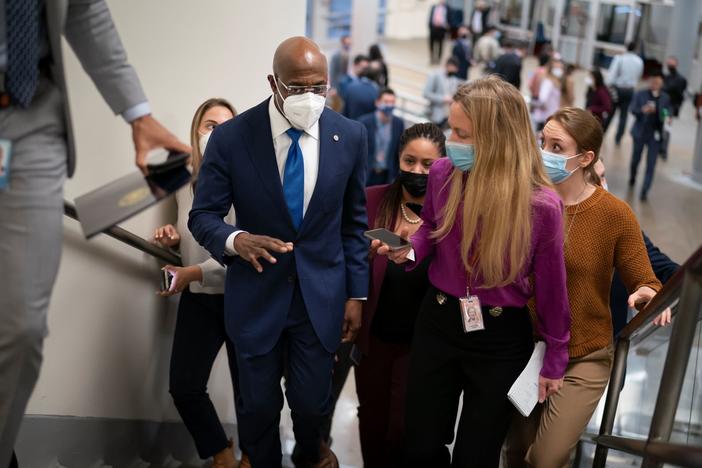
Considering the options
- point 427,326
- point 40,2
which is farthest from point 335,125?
point 40,2

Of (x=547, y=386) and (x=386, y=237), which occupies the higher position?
(x=386, y=237)

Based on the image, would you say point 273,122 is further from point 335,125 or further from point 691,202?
point 691,202

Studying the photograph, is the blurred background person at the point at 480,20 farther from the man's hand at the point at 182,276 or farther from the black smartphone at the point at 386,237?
the black smartphone at the point at 386,237

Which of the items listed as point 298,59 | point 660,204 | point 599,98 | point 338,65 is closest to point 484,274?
point 298,59

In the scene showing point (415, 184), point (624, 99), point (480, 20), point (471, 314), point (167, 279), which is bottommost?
point (624, 99)

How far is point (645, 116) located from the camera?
12758mm

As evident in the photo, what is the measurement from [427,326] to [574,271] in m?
0.62

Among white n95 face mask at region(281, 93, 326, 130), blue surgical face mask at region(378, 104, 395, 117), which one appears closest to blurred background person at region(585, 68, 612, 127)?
blue surgical face mask at region(378, 104, 395, 117)

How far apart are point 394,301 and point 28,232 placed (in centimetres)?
203

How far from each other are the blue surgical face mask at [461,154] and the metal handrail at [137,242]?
1258 mm

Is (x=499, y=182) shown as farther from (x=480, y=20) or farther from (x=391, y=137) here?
(x=480, y=20)

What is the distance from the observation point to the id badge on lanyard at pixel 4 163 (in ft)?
6.56

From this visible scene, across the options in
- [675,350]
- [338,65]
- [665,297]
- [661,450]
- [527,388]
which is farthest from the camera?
[338,65]

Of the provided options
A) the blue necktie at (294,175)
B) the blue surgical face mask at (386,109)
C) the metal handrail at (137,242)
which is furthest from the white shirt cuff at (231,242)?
the blue surgical face mask at (386,109)
